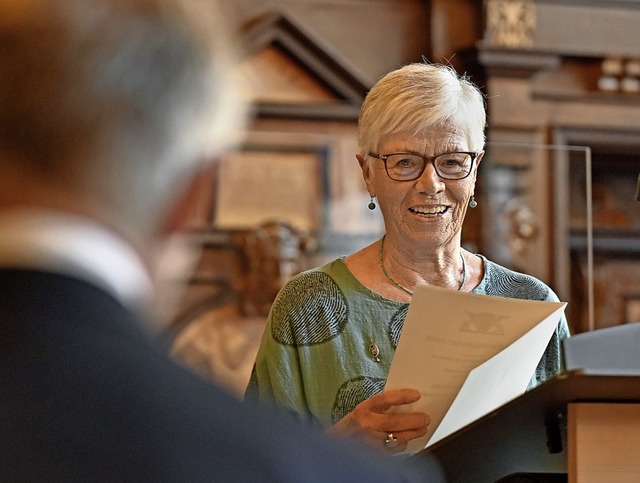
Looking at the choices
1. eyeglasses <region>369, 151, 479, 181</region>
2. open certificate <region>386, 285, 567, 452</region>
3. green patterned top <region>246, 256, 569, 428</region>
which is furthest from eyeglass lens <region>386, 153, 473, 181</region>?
open certificate <region>386, 285, 567, 452</region>

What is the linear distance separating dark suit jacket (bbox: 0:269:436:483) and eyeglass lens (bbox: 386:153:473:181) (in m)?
1.52

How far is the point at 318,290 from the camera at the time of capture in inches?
89.0

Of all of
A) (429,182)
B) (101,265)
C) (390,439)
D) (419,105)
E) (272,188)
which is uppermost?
(272,188)

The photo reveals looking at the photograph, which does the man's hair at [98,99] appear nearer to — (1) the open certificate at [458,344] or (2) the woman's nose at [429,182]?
(1) the open certificate at [458,344]

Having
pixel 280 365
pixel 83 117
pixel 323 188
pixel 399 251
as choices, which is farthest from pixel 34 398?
pixel 323 188

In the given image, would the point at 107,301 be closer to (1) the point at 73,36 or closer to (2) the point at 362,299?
(1) the point at 73,36

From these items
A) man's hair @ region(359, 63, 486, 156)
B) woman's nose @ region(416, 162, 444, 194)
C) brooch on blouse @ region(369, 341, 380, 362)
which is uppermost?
man's hair @ region(359, 63, 486, 156)

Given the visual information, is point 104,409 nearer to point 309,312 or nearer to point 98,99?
point 98,99

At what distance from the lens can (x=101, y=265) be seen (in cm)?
75

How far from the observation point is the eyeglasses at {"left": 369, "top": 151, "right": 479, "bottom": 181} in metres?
2.25

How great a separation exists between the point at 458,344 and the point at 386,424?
17cm

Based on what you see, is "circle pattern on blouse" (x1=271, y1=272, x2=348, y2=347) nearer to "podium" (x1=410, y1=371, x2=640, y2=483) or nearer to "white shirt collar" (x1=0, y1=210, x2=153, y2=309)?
"podium" (x1=410, y1=371, x2=640, y2=483)

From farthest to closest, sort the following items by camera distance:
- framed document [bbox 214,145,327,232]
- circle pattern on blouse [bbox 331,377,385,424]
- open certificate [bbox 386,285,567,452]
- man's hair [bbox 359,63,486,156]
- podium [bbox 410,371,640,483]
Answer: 1. framed document [bbox 214,145,327,232]
2. man's hair [bbox 359,63,486,156]
3. circle pattern on blouse [bbox 331,377,385,424]
4. open certificate [bbox 386,285,567,452]
5. podium [bbox 410,371,640,483]

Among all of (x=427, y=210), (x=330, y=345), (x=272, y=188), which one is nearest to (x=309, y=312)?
(x=330, y=345)
